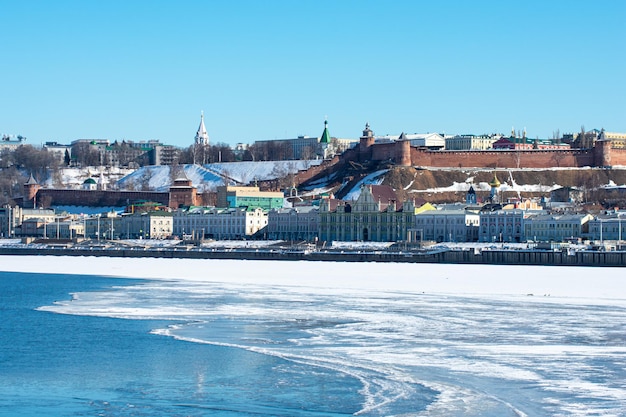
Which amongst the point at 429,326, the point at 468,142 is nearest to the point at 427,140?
the point at 468,142

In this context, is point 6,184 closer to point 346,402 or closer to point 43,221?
point 43,221

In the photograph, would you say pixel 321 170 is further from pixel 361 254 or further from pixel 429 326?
pixel 429 326

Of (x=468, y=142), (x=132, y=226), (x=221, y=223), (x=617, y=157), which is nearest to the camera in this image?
(x=221, y=223)

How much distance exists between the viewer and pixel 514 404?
60.7ft

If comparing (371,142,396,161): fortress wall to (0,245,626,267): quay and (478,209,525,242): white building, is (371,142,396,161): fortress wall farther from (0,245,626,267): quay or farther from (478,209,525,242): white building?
(0,245,626,267): quay

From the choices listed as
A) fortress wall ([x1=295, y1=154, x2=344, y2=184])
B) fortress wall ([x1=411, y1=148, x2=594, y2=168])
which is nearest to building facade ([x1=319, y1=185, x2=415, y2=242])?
fortress wall ([x1=411, y1=148, x2=594, y2=168])

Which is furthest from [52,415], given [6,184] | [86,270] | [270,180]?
[6,184]

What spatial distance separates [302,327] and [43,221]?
65.6m

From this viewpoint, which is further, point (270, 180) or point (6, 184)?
point (6, 184)

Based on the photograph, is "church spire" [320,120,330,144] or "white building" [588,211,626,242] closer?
"white building" [588,211,626,242]

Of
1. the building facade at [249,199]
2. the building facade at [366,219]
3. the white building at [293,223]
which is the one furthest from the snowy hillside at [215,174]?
the building facade at [366,219]

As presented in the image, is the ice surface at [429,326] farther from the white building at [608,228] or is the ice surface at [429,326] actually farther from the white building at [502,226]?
the white building at [502,226]

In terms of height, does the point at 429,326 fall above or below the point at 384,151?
below

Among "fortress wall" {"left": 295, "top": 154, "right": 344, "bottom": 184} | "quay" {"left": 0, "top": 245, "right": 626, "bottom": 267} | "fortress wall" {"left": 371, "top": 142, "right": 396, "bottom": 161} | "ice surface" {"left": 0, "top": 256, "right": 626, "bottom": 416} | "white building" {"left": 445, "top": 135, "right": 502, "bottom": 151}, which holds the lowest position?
"ice surface" {"left": 0, "top": 256, "right": 626, "bottom": 416}
